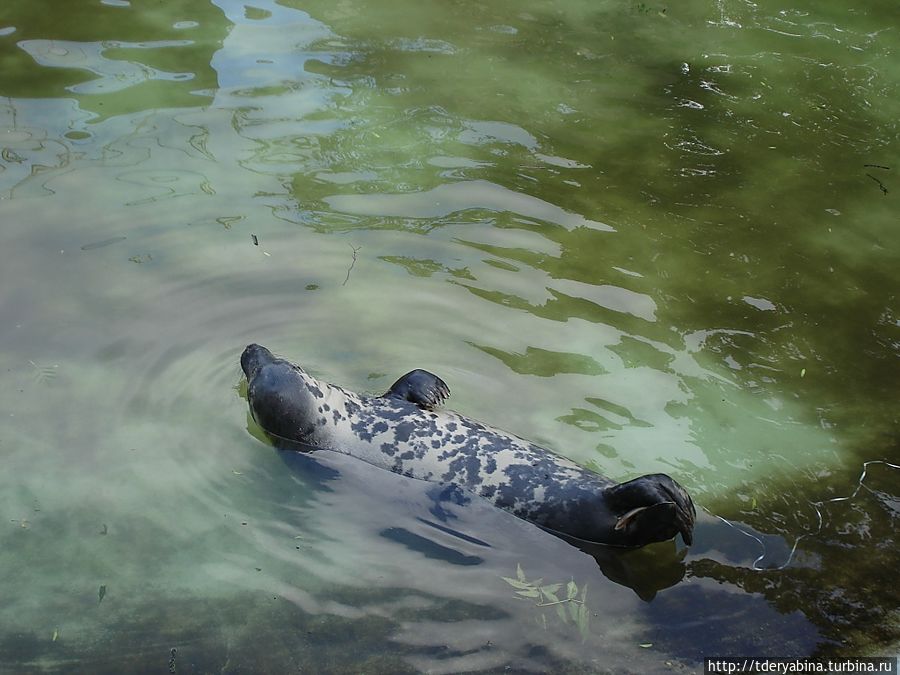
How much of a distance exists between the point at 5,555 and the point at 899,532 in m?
4.15

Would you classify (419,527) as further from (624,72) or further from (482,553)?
(624,72)

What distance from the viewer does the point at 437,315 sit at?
6.14 m

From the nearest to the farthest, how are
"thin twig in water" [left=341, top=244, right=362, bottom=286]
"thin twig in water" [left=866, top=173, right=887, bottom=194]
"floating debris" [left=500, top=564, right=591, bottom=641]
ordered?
"floating debris" [left=500, top=564, right=591, bottom=641] → "thin twig in water" [left=341, top=244, right=362, bottom=286] → "thin twig in water" [left=866, top=173, right=887, bottom=194]

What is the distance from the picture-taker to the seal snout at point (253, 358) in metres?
5.43

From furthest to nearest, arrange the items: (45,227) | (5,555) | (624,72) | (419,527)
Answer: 1. (624,72)
2. (45,227)
3. (419,527)
4. (5,555)

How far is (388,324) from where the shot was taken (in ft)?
19.8

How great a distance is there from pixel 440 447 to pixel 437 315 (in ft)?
3.95

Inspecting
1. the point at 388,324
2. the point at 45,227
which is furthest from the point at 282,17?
the point at 388,324

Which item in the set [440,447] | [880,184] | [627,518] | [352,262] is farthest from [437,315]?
[880,184]

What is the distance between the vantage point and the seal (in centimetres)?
477

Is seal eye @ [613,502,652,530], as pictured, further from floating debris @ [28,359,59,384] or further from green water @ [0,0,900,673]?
floating debris @ [28,359,59,384]

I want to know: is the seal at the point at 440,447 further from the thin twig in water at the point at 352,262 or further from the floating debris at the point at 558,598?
the thin twig in water at the point at 352,262

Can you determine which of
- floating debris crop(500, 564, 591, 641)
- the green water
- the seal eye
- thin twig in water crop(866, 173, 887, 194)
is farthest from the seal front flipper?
thin twig in water crop(866, 173, 887, 194)

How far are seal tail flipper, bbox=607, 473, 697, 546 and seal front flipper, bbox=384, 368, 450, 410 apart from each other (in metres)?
1.13
